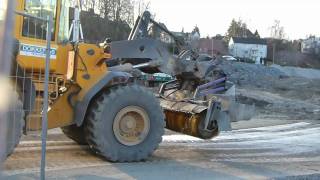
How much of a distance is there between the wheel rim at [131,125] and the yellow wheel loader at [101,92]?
2cm

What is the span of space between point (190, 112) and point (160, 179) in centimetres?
329

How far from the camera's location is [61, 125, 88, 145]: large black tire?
1002 cm

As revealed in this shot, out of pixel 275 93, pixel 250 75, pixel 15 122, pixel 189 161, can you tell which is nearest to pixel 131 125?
pixel 189 161

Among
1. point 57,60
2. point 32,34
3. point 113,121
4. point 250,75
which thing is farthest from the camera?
point 250,75

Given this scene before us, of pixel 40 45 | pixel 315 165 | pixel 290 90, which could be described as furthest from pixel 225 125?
pixel 290 90

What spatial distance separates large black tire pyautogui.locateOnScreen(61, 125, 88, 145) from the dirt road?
13 cm

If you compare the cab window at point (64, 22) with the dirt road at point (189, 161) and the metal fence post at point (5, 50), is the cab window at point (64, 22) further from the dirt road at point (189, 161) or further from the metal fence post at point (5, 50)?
the metal fence post at point (5, 50)

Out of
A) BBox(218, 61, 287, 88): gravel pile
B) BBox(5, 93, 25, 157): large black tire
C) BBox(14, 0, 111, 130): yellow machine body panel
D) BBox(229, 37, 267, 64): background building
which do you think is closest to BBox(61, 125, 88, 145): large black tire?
BBox(14, 0, 111, 130): yellow machine body panel

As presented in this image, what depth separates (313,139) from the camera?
14.7 metres

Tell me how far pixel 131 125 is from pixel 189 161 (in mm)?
1254

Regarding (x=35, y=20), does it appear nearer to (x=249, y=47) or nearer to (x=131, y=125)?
(x=131, y=125)

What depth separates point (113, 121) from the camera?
8.95m

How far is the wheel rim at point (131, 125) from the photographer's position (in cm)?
905

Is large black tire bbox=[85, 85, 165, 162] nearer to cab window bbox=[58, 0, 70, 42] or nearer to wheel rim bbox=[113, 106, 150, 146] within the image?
wheel rim bbox=[113, 106, 150, 146]
